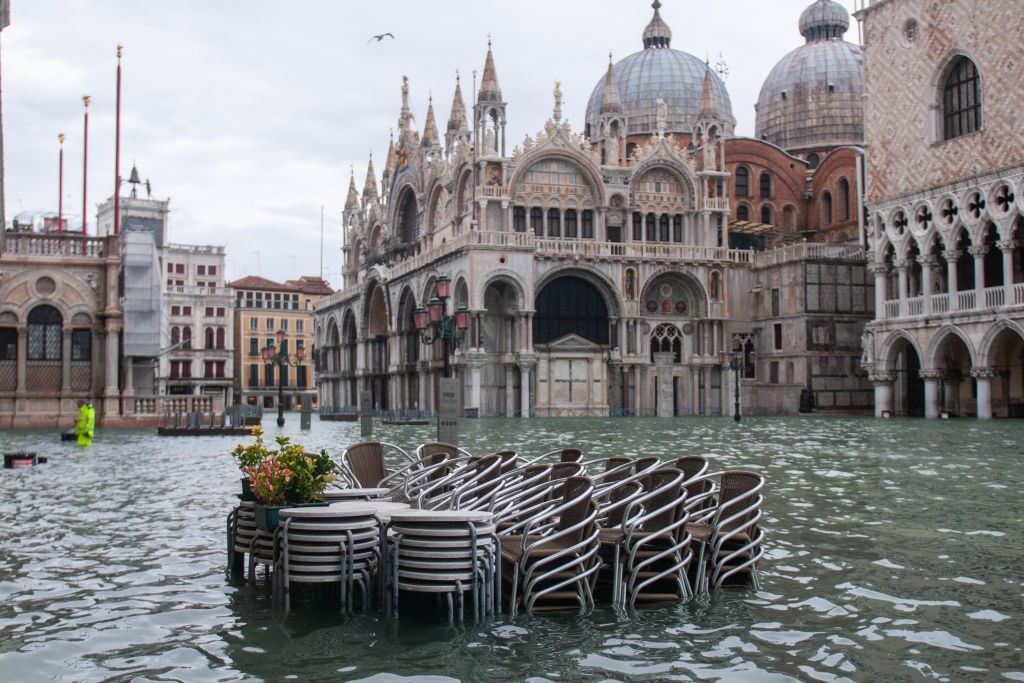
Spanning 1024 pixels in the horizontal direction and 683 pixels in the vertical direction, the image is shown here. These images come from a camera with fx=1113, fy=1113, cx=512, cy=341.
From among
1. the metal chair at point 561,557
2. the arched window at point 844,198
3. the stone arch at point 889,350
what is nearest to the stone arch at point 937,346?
the stone arch at point 889,350

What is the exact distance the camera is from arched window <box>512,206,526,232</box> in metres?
53.3

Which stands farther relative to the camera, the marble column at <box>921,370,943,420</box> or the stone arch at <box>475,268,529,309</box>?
the stone arch at <box>475,268,529,309</box>

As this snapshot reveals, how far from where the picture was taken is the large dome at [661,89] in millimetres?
66812

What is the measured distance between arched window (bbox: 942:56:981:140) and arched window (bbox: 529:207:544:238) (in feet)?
62.3

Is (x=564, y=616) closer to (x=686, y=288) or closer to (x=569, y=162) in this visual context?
(x=569, y=162)

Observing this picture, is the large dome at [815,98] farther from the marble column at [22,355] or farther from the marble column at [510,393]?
the marble column at [22,355]

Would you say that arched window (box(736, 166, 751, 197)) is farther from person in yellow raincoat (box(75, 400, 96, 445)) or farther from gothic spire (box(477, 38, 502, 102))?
person in yellow raincoat (box(75, 400, 96, 445))

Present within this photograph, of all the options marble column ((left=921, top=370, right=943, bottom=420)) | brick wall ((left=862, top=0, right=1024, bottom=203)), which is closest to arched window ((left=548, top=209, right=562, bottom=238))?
brick wall ((left=862, top=0, right=1024, bottom=203))

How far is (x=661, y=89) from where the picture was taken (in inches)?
2653

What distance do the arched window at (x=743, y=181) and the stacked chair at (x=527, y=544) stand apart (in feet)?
185

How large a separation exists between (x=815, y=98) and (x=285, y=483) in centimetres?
6473

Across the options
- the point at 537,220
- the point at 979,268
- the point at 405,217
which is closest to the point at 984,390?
the point at 979,268

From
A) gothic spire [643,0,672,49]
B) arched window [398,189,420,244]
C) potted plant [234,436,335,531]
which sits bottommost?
potted plant [234,436,335,531]

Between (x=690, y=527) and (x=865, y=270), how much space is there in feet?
157
